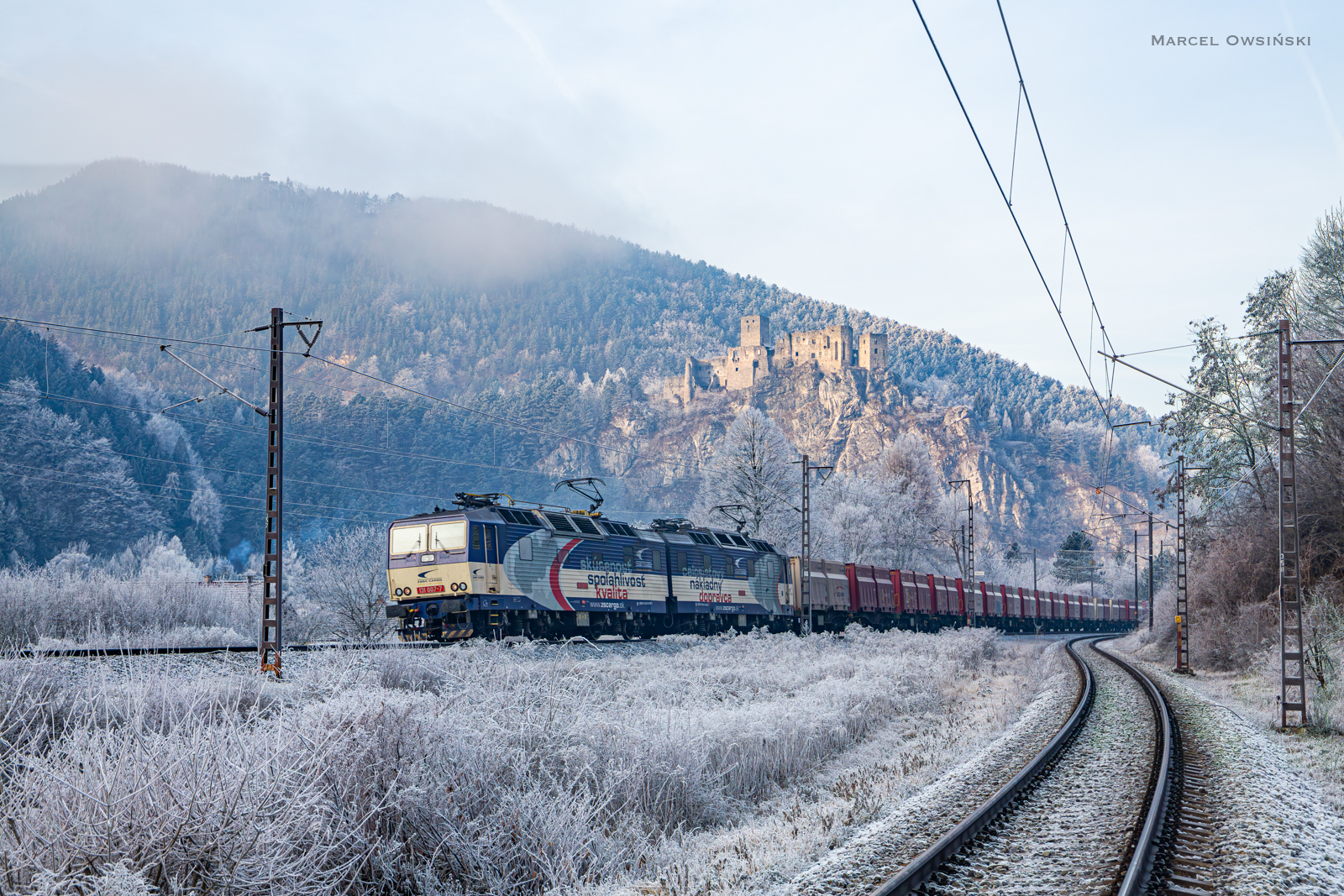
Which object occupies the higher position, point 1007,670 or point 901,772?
point 901,772

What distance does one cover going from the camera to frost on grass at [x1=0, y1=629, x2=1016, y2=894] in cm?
569

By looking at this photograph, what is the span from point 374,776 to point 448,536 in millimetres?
14912

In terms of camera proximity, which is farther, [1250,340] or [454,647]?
[1250,340]

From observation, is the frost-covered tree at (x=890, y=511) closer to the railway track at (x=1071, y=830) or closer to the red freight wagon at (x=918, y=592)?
the red freight wagon at (x=918, y=592)

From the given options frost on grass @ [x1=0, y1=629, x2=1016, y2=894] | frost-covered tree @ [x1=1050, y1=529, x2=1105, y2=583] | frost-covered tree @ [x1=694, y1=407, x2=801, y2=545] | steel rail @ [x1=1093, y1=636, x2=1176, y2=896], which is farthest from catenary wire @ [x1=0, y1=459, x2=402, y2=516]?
frost-covered tree @ [x1=1050, y1=529, x2=1105, y2=583]

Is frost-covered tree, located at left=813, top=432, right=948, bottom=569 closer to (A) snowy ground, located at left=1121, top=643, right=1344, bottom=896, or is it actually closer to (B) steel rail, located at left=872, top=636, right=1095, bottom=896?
(A) snowy ground, located at left=1121, top=643, right=1344, bottom=896

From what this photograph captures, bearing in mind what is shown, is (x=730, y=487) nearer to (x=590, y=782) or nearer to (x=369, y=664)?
(x=369, y=664)

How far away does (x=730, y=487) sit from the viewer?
5653 cm

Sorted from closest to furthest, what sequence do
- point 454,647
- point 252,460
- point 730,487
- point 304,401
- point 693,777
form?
point 693,777, point 454,647, point 730,487, point 252,460, point 304,401

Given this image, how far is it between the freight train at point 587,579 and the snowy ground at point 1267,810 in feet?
46.5

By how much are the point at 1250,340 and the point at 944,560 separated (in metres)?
47.8

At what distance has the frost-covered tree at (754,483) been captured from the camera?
5588 cm

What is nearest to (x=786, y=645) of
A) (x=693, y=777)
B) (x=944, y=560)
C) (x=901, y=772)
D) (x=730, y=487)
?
(x=901, y=772)

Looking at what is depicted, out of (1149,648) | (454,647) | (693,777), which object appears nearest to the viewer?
(693,777)
